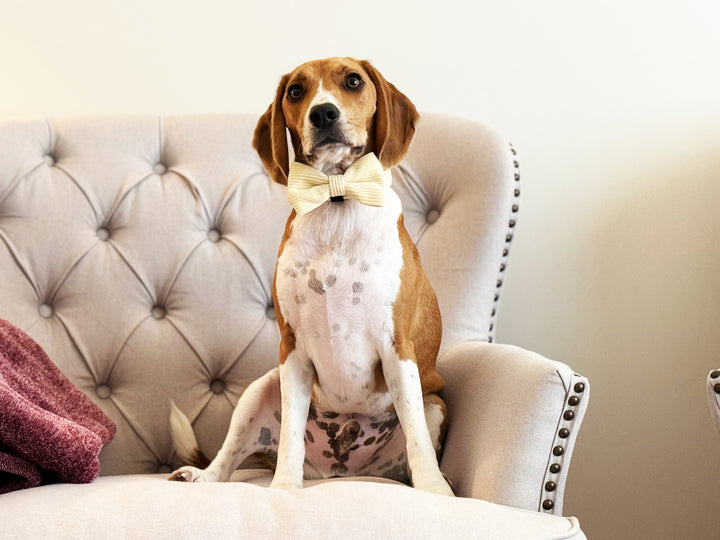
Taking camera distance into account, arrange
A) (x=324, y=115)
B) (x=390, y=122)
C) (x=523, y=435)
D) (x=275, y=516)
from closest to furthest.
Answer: (x=275, y=516)
(x=523, y=435)
(x=324, y=115)
(x=390, y=122)

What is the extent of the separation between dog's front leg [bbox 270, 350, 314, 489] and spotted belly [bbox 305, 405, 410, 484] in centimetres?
9

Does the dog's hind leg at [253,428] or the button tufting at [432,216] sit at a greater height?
the button tufting at [432,216]

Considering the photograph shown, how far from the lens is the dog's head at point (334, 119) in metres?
1.22

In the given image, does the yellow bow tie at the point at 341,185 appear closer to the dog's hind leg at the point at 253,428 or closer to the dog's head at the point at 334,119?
the dog's head at the point at 334,119

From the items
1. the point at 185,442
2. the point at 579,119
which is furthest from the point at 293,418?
the point at 579,119

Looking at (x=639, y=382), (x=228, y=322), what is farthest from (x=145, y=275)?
(x=639, y=382)

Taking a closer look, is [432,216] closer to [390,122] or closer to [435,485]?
[390,122]

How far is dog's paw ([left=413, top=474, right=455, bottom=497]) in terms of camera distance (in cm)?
117

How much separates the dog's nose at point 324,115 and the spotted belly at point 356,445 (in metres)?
0.53

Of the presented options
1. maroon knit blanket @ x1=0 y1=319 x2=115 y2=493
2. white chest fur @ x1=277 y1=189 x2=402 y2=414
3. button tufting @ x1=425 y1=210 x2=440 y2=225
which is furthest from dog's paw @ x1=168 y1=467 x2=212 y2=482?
button tufting @ x1=425 y1=210 x2=440 y2=225

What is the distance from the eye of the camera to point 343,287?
4.10 feet

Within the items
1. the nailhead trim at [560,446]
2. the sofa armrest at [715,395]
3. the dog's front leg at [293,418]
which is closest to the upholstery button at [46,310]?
the dog's front leg at [293,418]

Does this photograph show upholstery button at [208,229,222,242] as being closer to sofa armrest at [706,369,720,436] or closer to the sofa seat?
the sofa seat

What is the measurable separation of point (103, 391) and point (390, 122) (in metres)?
0.92
